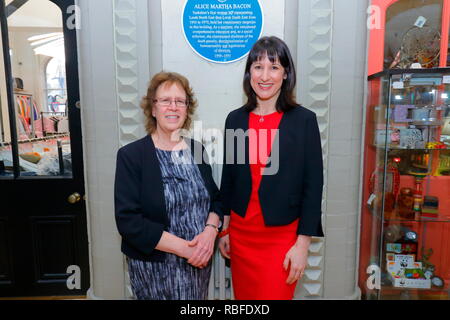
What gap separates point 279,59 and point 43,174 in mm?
2117

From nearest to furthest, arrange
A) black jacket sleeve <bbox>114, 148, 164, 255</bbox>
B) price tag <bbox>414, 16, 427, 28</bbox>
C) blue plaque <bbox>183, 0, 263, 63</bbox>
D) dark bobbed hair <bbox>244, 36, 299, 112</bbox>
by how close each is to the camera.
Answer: black jacket sleeve <bbox>114, 148, 164, 255</bbox> < dark bobbed hair <bbox>244, 36, 299, 112</bbox> < blue plaque <bbox>183, 0, 263, 63</bbox> < price tag <bbox>414, 16, 427, 28</bbox>

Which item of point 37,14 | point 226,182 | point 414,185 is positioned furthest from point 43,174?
point 414,185

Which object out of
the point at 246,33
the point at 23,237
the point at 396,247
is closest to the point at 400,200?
the point at 396,247

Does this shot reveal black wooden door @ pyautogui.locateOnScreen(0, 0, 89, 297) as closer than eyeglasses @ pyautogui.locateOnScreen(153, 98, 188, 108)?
No

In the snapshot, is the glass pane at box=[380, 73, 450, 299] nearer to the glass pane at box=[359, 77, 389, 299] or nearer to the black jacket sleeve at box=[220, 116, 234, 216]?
the glass pane at box=[359, 77, 389, 299]

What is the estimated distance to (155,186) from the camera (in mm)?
1367

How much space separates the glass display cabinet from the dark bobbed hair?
1.10m

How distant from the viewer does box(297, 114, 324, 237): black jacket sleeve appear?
1.45 metres

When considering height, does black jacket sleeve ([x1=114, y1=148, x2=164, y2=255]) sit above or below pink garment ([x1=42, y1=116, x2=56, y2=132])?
below

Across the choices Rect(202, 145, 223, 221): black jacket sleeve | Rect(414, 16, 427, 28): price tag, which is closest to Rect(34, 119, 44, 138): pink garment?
Rect(202, 145, 223, 221): black jacket sleeve

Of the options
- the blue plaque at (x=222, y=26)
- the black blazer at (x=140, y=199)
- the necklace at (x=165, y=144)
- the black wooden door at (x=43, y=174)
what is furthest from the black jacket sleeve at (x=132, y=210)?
the black wooden door at (x=43, y=174)

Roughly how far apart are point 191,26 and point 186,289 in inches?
63.1

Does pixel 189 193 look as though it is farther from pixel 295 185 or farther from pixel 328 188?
pixel 328 188

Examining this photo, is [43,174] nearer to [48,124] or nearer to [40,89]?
[48,124]
